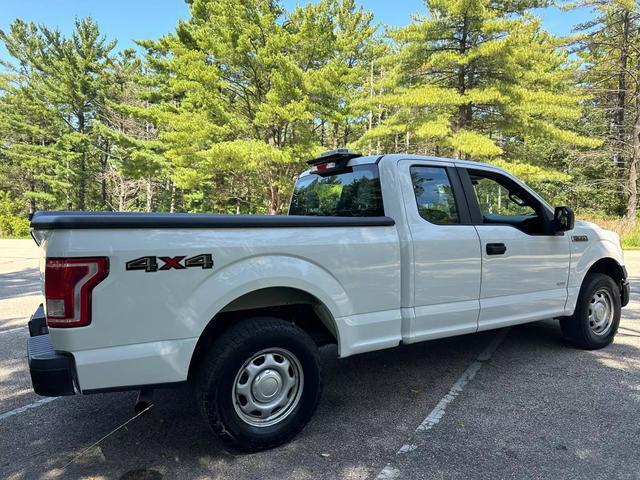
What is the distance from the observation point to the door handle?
3.80 metres


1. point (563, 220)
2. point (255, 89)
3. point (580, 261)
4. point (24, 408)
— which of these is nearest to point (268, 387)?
point (24, 408)

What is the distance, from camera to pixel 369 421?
322 cm

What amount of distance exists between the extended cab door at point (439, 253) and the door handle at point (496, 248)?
135mm

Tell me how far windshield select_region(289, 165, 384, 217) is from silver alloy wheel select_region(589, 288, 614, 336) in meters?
2.82

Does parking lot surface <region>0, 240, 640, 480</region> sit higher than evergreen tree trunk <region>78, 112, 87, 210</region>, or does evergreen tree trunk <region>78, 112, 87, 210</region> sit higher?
evergreen tree trunk <region>78, 112, 87, 210</region>

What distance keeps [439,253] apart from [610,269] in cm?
277

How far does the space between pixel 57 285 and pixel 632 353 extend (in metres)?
5.27

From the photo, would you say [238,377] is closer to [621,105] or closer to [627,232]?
[627,232]

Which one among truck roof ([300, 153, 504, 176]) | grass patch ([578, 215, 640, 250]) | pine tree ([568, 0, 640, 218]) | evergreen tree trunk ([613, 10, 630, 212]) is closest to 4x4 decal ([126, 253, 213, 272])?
truck roof ([300, 153, 504, 176])

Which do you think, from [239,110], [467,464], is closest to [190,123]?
[239,110]

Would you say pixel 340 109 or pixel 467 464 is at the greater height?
pixel 340 109

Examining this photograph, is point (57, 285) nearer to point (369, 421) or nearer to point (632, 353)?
point (369, 421)

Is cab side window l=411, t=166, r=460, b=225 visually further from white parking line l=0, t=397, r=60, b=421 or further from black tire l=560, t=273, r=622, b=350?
white parking line l=0, t=397, r=60, b=421

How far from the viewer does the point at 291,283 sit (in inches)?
112
